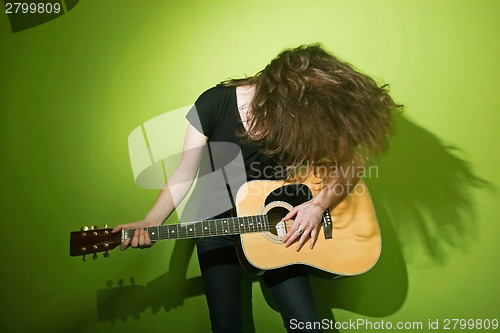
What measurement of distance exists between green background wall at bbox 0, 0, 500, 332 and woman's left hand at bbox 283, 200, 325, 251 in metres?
0.45

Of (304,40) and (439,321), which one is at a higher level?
(304,40)

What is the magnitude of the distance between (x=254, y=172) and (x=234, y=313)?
1.62 ft

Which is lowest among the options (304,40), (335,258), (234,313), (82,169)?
(234,313)

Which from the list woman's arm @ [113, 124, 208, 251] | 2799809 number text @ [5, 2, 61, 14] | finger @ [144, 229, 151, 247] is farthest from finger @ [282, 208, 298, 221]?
2799809 number text @ [5, 2, 61, 14]

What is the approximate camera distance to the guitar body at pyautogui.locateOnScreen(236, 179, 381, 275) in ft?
4.53

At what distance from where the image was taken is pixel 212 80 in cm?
166

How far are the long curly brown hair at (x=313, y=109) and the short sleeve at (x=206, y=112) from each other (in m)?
0.13

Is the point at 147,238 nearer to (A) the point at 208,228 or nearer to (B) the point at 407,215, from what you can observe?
(A) the point at 208,228

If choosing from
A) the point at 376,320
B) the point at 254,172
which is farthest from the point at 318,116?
the point at 376,320

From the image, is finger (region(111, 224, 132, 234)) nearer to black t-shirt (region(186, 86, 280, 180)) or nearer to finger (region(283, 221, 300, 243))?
black t-shirt (region(186, 86, 280, 180))

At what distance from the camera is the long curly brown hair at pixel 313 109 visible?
4.31 feet

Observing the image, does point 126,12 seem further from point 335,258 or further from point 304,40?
point 335,258

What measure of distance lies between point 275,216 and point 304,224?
11 cm

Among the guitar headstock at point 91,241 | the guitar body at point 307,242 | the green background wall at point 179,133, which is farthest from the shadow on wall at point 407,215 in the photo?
the guitar headstock at point 91,241
